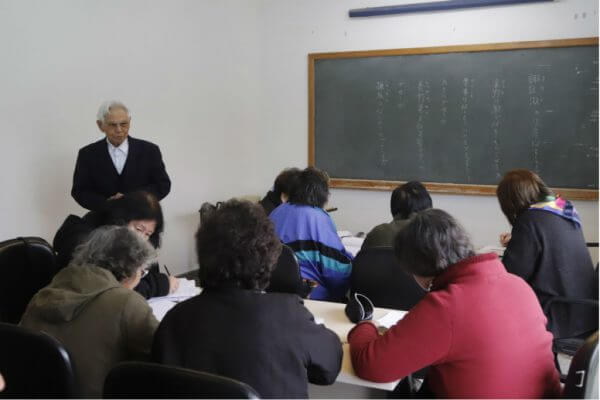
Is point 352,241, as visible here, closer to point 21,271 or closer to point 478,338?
point 21,271

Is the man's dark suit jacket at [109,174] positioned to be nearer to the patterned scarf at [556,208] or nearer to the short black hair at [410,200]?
the short black hair at [410,200]

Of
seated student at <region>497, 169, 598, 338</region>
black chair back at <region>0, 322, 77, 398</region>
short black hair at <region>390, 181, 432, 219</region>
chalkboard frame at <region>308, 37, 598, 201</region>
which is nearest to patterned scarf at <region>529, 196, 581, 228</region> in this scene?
seated student at <region>497, 169, 598, 338</region>

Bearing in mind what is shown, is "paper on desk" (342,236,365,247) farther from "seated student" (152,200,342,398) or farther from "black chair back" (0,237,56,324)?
"seated student" (152,200,342,398)

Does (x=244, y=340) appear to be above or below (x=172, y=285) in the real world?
above

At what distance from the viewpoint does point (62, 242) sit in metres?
2.41

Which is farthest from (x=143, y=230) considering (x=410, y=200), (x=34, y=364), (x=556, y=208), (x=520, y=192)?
(x=556, y=208)

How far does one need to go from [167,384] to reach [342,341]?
0.84m

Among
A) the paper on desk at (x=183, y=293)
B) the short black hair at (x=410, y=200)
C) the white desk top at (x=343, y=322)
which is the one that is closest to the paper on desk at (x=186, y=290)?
the paper on desk at (x=183, y=293)

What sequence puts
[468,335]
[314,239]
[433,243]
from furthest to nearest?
[314,239] < [433,243] < [468,335]

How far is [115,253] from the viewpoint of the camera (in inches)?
72.4

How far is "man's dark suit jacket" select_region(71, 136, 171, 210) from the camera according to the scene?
12.1 ft

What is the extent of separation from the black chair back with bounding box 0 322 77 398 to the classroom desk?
2.11ft

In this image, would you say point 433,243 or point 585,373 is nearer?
point 585,373

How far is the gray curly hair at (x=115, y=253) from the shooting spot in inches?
71.8
